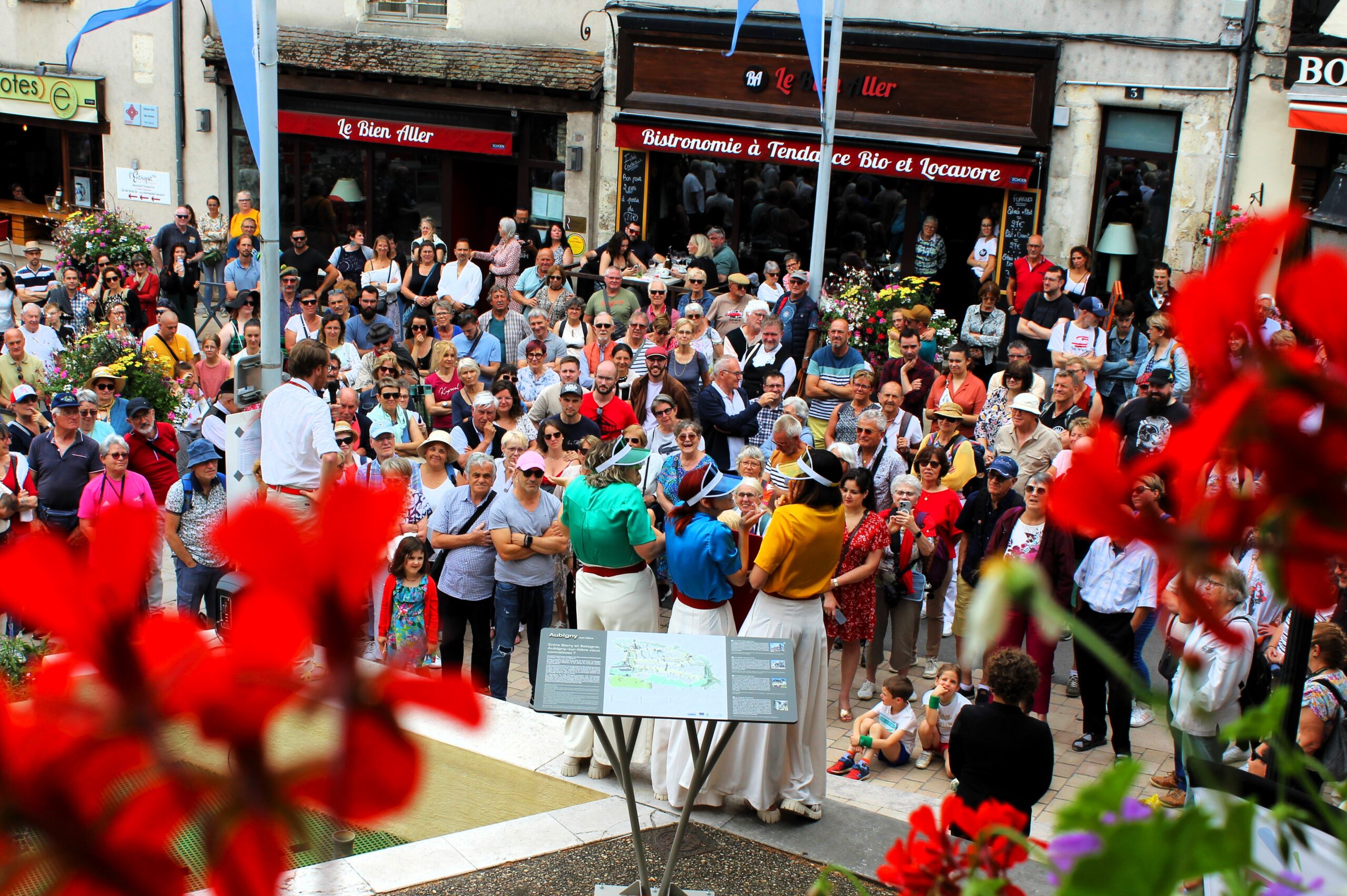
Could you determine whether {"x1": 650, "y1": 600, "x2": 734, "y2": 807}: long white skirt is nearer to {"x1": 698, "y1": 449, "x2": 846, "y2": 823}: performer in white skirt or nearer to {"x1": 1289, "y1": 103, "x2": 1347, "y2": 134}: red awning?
{"x1": 698, "y1": 449, "x2": 846, "y2": 823}: performer in white skirt

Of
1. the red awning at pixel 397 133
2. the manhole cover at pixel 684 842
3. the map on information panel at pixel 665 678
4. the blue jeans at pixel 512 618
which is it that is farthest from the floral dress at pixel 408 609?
the red awning at pixel 397 133

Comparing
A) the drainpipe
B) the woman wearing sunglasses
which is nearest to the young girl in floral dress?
the woman wearing sunglasses

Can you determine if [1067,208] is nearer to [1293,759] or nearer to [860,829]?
[860,829]

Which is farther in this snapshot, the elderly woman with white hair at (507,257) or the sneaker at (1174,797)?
the elderly woman with white hair at (507,257)

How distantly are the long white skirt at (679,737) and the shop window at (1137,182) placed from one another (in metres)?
11.0

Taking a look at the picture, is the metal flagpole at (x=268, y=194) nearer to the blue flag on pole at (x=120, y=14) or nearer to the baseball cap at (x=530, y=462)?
the baseball cap at (x=530, y=462)

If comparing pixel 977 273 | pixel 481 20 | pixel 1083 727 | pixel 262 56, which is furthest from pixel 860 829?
pixel 481 20

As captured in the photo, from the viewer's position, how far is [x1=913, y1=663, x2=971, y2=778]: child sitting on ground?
24.8 feet

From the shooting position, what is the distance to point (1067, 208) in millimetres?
16500

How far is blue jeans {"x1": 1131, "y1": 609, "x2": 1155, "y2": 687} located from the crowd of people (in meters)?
0.05

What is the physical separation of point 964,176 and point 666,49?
15.8ft

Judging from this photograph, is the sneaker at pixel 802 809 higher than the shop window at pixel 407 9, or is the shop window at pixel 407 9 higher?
the shop window at pixel 407 9

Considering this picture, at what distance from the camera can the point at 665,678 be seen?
6.15 metres

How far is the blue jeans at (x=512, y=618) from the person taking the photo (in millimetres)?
8109
